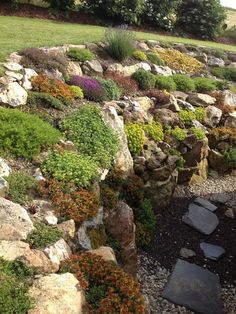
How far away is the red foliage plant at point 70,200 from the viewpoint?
8.20 meters

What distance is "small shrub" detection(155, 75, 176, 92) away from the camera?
16.7 m

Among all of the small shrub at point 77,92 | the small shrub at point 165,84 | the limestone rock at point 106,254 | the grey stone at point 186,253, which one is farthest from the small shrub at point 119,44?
the limestone rock at point 106,254

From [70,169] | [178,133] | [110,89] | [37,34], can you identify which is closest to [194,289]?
[70,169]

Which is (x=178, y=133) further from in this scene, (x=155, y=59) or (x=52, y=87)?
(x=155, y=59)

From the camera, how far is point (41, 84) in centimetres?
1245

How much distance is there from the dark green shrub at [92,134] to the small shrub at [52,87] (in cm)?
102

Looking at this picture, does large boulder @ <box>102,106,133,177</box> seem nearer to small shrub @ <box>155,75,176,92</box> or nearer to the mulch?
the mulch

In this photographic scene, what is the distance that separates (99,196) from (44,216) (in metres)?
1.90

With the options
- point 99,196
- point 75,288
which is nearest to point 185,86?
point 99,196

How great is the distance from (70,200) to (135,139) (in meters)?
4.46

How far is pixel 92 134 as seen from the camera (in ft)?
35.5

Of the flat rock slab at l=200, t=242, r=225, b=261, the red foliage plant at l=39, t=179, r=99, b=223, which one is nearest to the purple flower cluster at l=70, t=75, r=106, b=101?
the red foliage plant at l=39, t=179, r=99, b=223

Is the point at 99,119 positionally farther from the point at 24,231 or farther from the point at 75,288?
the point at 75,288

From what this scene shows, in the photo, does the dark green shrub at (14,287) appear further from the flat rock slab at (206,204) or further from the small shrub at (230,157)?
the small shrub at (230,157)
